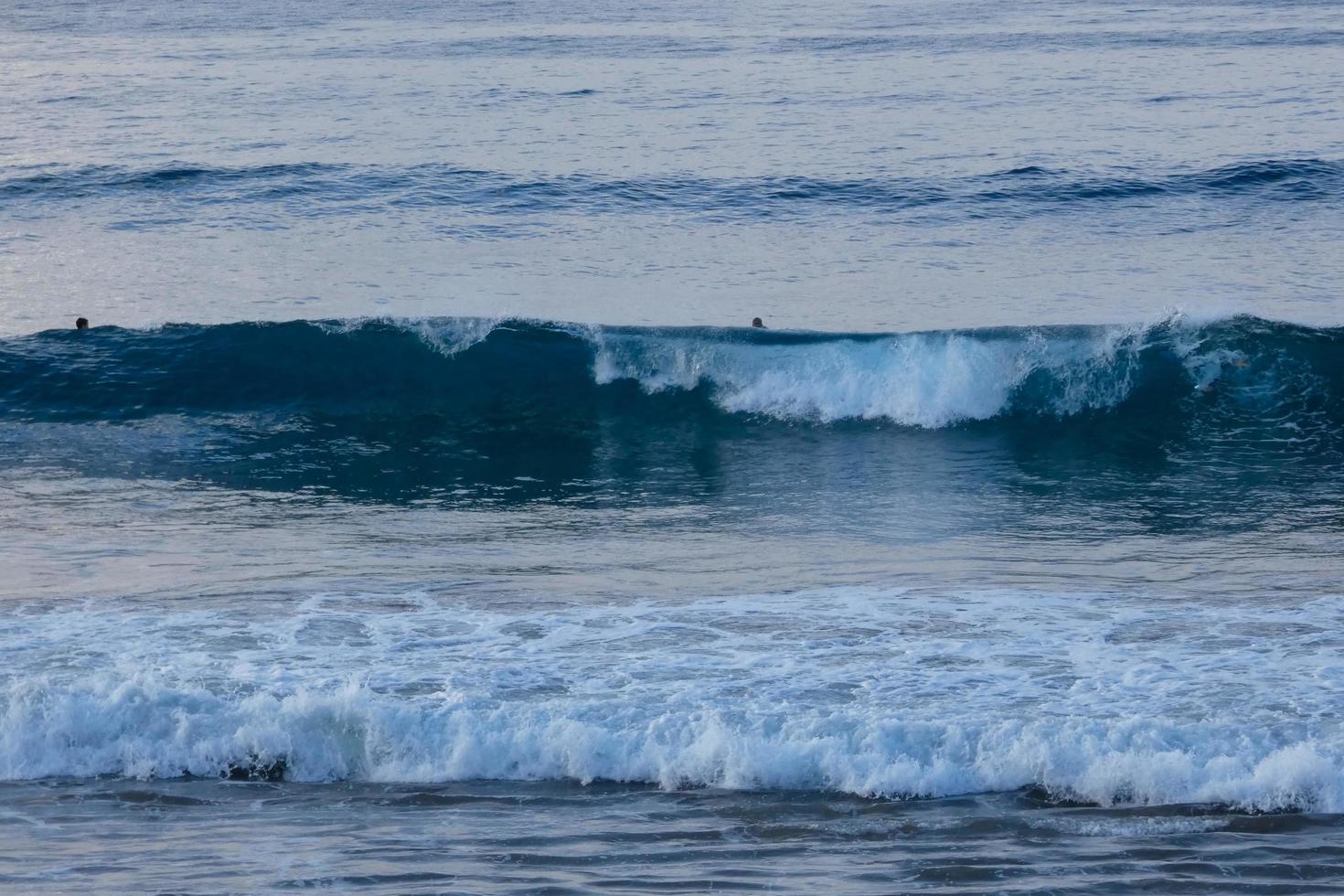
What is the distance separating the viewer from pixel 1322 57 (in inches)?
1324

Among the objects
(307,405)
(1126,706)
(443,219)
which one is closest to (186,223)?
(443,219)

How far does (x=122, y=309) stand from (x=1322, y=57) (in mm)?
27882

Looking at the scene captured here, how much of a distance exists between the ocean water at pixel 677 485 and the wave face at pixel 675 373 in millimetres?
59

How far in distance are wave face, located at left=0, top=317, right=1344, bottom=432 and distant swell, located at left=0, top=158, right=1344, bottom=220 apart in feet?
21.1

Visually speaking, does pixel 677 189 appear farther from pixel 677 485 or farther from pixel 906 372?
pixel 677 485

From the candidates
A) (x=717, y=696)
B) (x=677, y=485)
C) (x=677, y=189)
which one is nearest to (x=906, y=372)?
(x=677, y=485)

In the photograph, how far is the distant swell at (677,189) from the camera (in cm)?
2252

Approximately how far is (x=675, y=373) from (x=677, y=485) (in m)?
2.97

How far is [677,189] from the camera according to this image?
23203 millimetres

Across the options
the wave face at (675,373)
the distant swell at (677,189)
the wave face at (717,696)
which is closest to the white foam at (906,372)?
the wave face at (675,373)

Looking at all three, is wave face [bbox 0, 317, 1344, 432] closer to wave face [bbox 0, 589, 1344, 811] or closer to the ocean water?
the ocean water

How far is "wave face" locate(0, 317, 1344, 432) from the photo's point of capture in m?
15.1

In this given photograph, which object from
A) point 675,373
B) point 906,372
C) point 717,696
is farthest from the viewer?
point 675,373

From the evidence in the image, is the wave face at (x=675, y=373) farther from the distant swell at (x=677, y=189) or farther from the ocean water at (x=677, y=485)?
the distant swell at (x=677, y=189)
